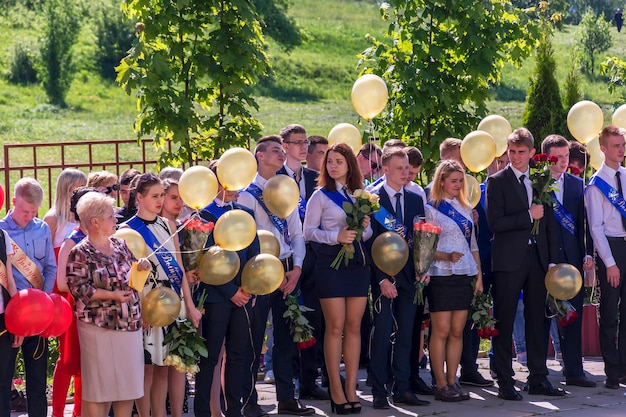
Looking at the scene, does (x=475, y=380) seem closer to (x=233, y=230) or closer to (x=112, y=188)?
(x=233, y=230)

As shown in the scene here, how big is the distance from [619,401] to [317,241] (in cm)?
275

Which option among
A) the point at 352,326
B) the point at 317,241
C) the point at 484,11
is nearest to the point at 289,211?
the point at 317,241

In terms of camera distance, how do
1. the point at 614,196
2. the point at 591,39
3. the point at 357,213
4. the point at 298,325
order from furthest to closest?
the point at 591,39
the point at 614,196
the point at 298,325
the point at 357,213

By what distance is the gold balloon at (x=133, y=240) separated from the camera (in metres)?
7.02

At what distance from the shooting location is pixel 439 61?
11.6 m

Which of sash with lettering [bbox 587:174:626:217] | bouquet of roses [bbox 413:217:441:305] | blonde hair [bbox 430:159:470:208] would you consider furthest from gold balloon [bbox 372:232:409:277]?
sash with lettering [bbox 587:174:626:217]

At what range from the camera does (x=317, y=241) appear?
8.38 m

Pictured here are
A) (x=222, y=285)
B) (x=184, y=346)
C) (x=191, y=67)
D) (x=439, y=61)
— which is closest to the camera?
(x=184, y=346)

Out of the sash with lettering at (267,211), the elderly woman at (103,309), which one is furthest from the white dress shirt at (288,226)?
the elderly woman at (103,309)

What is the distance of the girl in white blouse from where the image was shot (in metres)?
8.74

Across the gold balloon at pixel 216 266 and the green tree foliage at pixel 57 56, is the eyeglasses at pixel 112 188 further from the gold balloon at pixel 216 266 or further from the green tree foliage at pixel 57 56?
the green tree foliage at pixel 57 56

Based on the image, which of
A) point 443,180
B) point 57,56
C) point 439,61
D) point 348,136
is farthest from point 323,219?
point 57,56

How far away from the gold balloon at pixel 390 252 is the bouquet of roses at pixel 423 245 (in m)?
0.22

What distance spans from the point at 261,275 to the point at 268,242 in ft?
1.41
